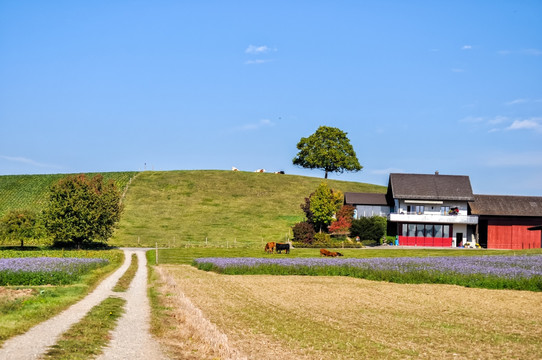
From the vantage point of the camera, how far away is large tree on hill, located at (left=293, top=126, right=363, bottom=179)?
446ft

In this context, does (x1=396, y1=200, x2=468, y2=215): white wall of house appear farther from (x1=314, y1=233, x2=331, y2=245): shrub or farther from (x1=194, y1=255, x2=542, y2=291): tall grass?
(x1=194, y1=255, x2=542, y2=291): tall grass

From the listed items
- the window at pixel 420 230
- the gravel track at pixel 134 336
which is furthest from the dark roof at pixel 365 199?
the gravel track at pixel 134 336

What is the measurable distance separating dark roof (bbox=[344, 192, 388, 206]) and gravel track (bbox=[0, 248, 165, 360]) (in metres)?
72.7

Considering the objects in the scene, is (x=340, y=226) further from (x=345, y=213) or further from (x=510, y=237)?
(x=510, y=237)

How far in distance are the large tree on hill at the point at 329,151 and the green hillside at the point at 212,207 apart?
4218mm

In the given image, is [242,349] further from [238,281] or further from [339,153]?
[339,153]

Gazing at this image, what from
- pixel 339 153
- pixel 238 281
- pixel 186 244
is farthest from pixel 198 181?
pixel 238 281

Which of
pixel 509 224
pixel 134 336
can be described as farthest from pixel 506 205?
pixel 134 336

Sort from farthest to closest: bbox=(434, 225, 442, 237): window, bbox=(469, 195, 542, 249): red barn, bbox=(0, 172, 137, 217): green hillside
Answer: bbox=(0, 172, 137, 217): green hillside
bbox=(434, 225, 442, 237): window
bbox=(469, 195, 542, 249): red barn

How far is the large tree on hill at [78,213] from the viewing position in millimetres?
75062

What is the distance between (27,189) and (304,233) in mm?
65971

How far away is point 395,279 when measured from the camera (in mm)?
36531

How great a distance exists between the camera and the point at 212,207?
113000mm

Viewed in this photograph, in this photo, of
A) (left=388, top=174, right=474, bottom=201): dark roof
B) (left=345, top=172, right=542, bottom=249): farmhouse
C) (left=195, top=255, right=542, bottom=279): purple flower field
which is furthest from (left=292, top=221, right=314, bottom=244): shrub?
(left=195, top=255, right=542, bottom=279): purple flower field
